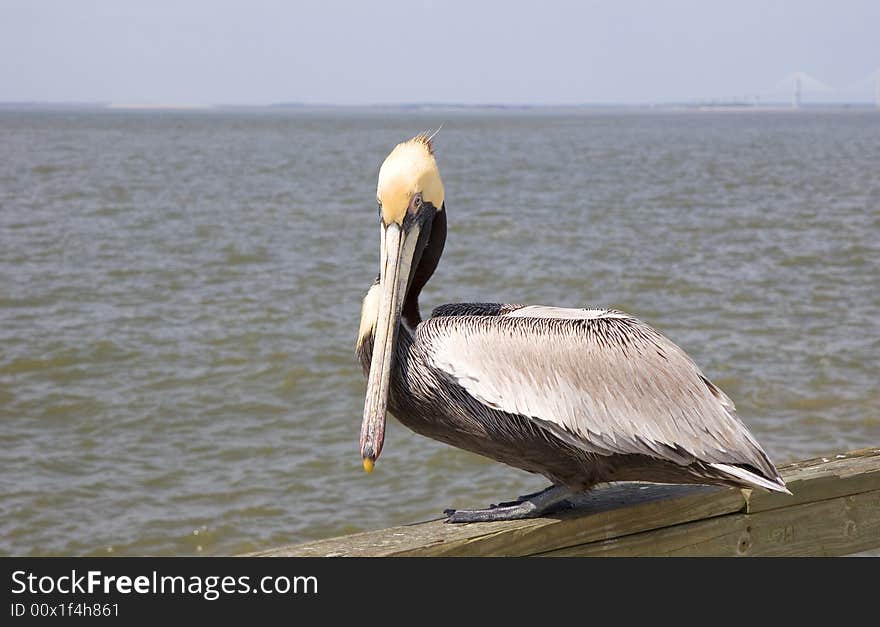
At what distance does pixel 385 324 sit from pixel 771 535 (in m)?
0.99

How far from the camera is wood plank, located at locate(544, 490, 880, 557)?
7.64ft

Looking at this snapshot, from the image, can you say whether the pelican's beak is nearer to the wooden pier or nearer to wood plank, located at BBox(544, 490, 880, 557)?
the wooden pier

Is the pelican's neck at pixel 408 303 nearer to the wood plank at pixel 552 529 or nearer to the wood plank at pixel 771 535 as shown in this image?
the wood plank at pixel 552 529

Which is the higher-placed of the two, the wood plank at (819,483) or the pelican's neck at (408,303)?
the pelican's neck at (408,303)

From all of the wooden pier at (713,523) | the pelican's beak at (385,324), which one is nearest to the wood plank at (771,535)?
the wooden pier at (713,523)

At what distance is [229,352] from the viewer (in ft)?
29.7

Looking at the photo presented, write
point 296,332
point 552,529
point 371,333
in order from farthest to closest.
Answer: point 296,332, point 371,333, point 552,529

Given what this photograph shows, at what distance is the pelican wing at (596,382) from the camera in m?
2.48

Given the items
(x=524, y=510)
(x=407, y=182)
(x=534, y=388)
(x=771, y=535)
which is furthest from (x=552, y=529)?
(x=407, y=182)

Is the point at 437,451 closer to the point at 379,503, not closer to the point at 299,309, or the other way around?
the point at 379,503

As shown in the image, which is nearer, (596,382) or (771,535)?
(771,535)

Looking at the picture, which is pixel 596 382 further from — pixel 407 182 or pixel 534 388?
pixel 407 182

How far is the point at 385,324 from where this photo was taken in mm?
2508

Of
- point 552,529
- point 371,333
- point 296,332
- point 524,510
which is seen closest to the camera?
point 552,529
